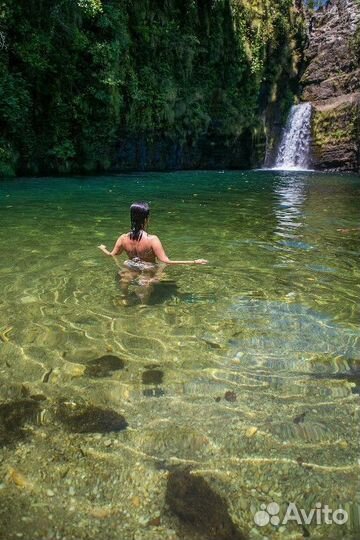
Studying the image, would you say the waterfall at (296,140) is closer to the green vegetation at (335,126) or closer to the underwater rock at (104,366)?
the green vegetation at (335,126)

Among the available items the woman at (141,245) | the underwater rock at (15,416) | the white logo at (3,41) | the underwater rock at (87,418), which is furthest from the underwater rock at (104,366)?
the white logo at (3,41)

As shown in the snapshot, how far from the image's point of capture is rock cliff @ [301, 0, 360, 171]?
3008 cm

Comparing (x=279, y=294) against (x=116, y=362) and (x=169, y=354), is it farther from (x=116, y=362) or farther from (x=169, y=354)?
(x=116, y=362)

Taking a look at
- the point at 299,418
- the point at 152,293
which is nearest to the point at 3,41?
the point at 152,293

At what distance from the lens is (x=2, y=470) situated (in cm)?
259

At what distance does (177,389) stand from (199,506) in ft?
3.83

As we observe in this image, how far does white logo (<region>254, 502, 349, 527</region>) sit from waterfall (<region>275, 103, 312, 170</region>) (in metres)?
31.7

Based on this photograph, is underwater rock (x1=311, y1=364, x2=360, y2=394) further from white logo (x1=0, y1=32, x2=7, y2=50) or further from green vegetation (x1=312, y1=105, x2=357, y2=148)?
green vegetation (x1=312, y1=105, x2=357, y2=148)

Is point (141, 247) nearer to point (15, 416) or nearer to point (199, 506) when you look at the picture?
point (15, 416)

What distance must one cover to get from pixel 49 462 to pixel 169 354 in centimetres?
163

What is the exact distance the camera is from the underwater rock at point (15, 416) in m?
2.89

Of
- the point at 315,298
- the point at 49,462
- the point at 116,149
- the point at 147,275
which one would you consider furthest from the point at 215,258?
the point at 116,149

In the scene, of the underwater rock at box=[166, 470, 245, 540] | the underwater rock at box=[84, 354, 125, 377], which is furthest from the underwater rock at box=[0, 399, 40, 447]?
the underwater rock at box=[166, 470, 245, 540]

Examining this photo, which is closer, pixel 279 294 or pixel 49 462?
pixel 49 462
